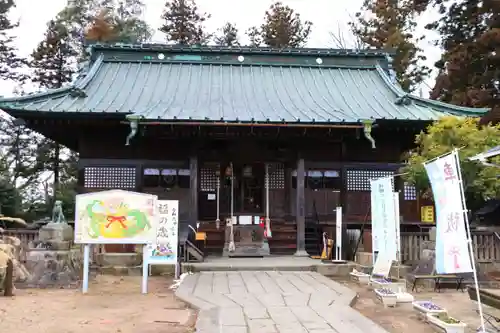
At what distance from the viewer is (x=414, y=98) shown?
52.9 ft

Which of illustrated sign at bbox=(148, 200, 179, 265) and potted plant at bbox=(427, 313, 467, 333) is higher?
illustrated sign at bbox=(148, 200, 179, 265)

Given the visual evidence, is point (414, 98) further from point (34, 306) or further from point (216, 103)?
point (34, 306)

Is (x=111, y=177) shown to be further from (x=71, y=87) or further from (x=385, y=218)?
(x=385, y=218)

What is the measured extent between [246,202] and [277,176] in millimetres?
1354

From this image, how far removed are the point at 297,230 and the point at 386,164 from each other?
12.3 ft

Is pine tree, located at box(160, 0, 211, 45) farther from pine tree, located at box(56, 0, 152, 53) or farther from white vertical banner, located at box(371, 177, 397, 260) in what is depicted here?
white vertical banner, located at box(371, 177, 397, 260)

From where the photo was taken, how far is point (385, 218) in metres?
9.79

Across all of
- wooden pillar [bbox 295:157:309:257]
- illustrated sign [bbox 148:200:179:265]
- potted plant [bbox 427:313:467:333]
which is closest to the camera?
potted plant [bbox 427:313:467:333]

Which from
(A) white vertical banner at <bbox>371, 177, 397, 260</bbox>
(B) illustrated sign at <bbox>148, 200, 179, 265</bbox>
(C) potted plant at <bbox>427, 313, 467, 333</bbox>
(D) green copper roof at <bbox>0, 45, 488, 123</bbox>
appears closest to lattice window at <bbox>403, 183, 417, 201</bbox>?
(D) green copper roof at <bbox>0, 45, 488, 123</bbox>

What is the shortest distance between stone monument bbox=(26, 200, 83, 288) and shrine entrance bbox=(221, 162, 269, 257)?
17.2 feet

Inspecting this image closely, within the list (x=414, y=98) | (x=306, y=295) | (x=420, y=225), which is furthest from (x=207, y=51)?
(x=306, y=295)

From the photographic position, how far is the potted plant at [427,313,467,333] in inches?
229

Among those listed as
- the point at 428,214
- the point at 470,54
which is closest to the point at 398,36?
the point at 470,54

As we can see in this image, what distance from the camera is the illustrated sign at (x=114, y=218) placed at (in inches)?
354
